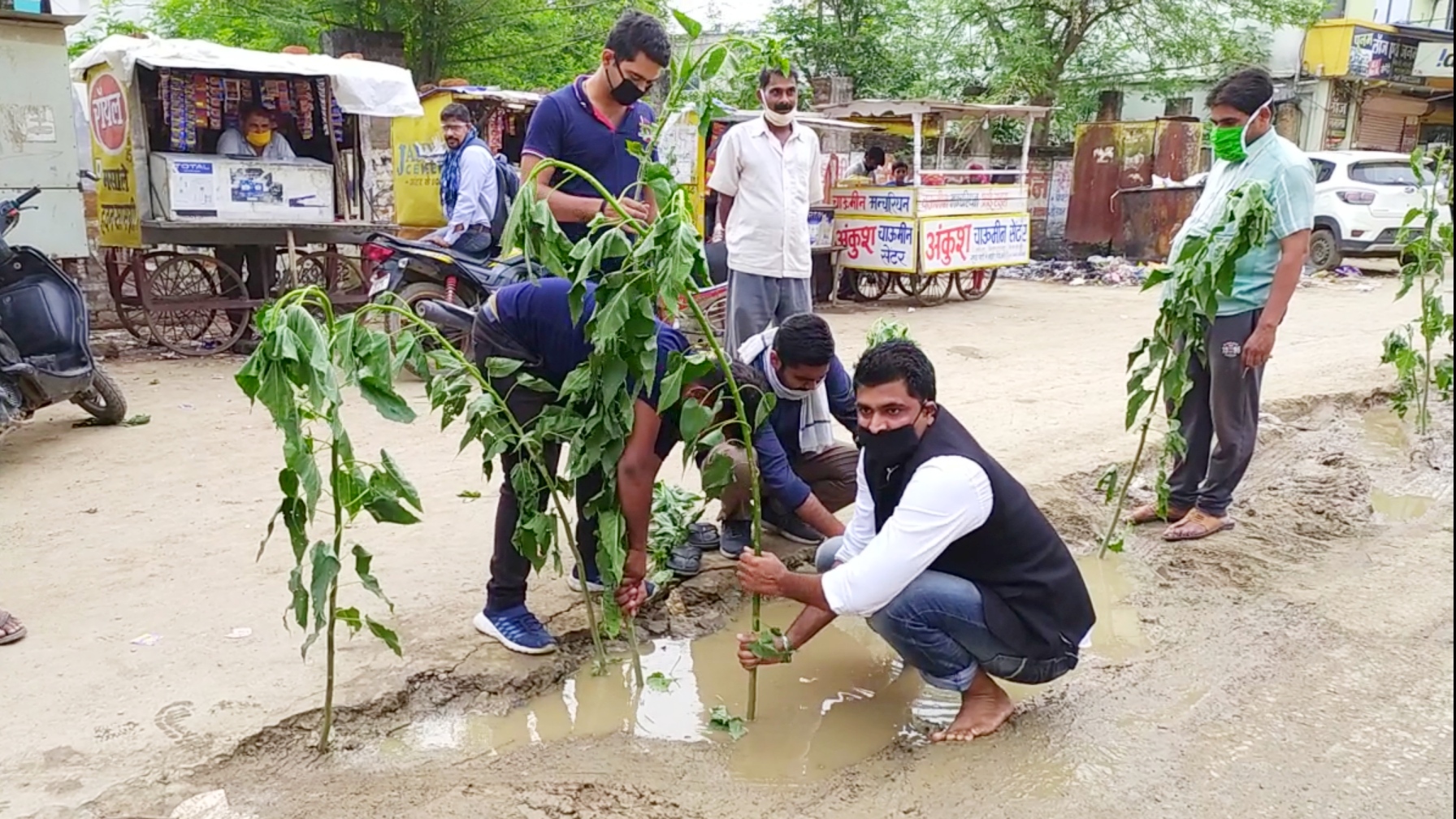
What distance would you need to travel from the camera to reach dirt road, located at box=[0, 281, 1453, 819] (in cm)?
250

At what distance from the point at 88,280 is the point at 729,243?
611cm

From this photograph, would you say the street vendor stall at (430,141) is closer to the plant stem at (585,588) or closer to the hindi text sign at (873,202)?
the hindi text sign at (873,202)

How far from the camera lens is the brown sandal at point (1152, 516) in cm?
430

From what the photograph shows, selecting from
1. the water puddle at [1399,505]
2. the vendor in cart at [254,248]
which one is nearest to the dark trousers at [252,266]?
the vendor in cart at [254,248]

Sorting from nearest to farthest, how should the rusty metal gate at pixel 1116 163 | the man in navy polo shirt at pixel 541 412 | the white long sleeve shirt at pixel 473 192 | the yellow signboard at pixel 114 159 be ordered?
the man in navy polo shirt at pixel 541 412 < the white long sleeve shirt at pixel 473 192 < the yellow signboard at pixel 114 159 < the rusty metal gate at pixel 1116 163

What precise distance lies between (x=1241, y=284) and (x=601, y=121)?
2.31 m

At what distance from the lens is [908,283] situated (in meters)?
11.9

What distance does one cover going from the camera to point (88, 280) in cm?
873

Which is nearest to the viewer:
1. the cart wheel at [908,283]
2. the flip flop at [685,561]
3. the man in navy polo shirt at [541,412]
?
the man in navy polo shirt at [541,412]

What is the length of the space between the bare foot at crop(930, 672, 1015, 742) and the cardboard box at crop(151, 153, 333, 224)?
648 centimetres

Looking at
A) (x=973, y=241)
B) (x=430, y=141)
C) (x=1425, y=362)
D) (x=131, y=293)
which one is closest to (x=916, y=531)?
(x=1425, y=362)

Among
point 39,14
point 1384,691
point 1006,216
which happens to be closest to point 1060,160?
point 1006,216

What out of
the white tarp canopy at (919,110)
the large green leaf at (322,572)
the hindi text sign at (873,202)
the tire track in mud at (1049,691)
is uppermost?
the white tarp canopy at (919,110)

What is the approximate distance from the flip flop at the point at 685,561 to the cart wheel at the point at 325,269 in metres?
5.77
